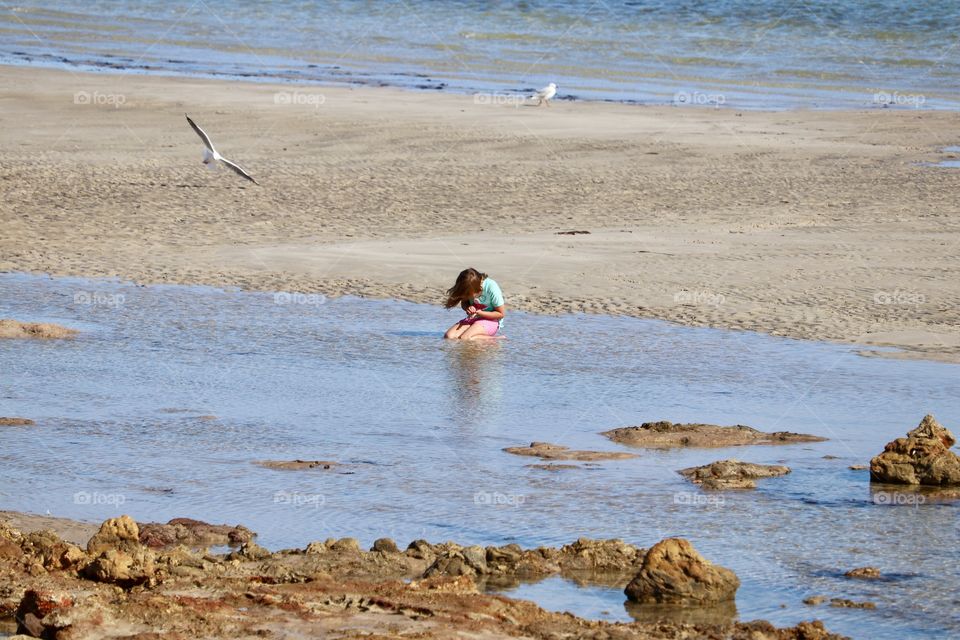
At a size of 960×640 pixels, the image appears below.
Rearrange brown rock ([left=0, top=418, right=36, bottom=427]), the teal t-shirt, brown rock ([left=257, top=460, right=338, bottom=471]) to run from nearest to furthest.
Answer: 1. brown rock ([left=257, top=460, right=338, bottom=471])
2. brown rock ([left=0, top=418, right=36, bottom=427])
3. the teal t-shirt

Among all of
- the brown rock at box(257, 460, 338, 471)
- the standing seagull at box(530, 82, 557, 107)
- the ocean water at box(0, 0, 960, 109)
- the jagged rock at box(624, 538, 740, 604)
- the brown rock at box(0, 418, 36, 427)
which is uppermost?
the ocean water at box(0, 0, 960, 109)

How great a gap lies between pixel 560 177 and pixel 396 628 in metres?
15.5

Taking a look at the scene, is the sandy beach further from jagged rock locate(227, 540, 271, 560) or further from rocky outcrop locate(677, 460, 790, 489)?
jagged rock locate(227, 540, 271, 560)

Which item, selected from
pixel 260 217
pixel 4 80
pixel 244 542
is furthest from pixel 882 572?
pixel 4 80

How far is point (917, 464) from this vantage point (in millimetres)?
8672

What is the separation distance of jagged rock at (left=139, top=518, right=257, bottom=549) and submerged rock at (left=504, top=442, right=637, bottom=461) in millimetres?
2163

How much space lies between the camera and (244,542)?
7.54 metres

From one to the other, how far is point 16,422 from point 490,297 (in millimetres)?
4232

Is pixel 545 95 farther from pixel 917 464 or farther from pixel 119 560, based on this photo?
pixel 119 560

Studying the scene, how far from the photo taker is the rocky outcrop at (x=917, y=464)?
28.4 ft

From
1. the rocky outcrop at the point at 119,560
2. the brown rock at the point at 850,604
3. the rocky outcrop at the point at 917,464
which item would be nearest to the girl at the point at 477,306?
the rocky outcrop at the point at 917,464

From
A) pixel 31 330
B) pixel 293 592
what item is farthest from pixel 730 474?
pixel 31 330

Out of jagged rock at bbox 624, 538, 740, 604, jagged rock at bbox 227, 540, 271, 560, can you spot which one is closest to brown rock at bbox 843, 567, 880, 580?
jagged rock at bbox 624, 538, 740, 604

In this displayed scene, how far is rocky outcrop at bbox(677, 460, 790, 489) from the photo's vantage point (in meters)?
8.72
